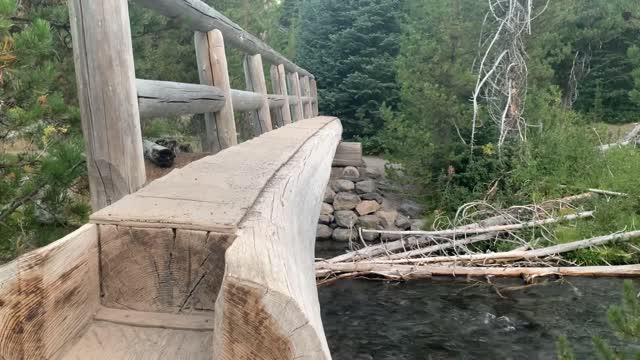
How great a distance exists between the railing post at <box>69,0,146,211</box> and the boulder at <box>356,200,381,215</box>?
835 cm

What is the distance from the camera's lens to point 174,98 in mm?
2836

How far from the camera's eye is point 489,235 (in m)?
8.10

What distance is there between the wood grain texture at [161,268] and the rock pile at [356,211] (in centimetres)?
768

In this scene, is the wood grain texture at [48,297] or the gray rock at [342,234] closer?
the wood grain texture at [48,297]

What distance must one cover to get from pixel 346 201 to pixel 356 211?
30 cm

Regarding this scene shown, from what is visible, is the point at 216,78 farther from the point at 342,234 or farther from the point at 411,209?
the point at 411,209

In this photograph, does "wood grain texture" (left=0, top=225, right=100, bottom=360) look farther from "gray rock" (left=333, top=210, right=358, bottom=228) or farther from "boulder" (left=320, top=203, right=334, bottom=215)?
"boulder" (left=320, top=203, right=334, bottom=215)

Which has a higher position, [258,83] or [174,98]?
[258,83]

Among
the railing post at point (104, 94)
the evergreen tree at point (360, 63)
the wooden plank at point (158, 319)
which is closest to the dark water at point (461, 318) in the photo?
the railing post at point (104, 94)

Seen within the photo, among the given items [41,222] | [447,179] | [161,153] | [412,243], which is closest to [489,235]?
[412,243]

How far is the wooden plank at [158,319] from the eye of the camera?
4.45 ft

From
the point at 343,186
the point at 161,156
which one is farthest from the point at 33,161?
the point at 343,186

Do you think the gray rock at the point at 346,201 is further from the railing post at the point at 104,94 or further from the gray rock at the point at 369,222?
the railing post at the point at 104,94

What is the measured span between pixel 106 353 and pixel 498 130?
Result: 9.14 m
